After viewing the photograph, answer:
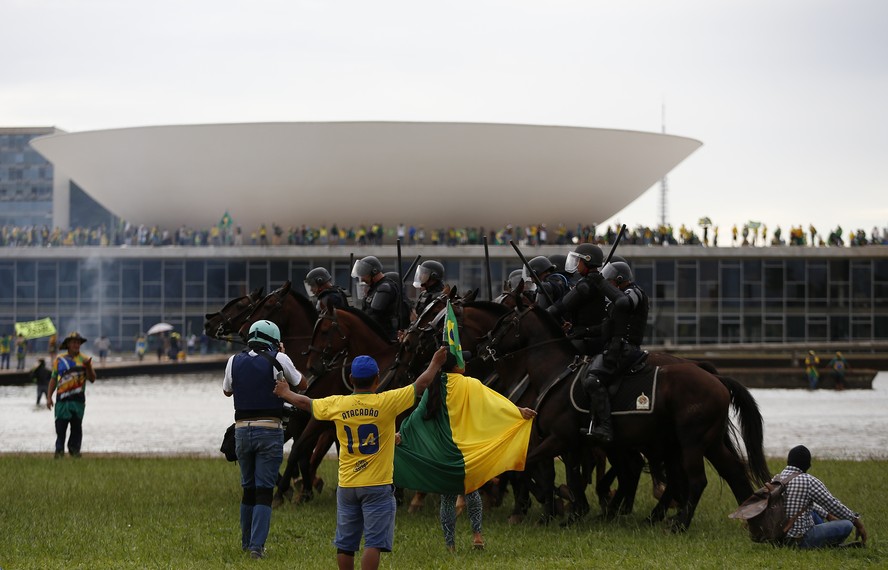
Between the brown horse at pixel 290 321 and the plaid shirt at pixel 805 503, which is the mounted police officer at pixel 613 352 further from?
the brown horse at pixel 290 321

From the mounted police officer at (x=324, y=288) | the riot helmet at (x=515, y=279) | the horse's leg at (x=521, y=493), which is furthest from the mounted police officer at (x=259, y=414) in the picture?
the riot helmet at (x=515, y=279)

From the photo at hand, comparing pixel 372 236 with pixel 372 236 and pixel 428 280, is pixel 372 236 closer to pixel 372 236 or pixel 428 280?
pixel 372 236

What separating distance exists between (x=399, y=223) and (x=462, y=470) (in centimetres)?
6154

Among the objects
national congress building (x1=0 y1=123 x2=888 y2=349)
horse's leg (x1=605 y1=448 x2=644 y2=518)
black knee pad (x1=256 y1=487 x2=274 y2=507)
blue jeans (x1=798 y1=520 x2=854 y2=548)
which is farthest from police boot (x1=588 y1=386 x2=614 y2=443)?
national congress building (x1=0 y1=123 x2=888 y2=349)

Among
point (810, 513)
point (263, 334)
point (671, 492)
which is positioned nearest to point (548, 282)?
point (671, 492)

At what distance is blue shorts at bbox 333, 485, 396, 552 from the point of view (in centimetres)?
757

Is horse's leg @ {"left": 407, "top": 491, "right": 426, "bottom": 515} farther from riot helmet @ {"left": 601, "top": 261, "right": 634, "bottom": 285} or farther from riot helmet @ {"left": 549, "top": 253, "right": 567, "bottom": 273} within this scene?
riot helmet @ {"left": 549, "top": 253, "right": 567, "bottom": 273}

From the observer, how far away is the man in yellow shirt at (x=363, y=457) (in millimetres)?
7633

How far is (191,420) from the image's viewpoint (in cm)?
2423

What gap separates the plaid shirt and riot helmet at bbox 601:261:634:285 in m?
2.73

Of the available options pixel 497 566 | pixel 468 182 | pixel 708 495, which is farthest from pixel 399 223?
pixel 497 566

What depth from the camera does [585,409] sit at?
35.8 feet

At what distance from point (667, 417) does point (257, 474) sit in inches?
136

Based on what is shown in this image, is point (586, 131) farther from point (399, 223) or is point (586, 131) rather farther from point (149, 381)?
point (149, 381)
